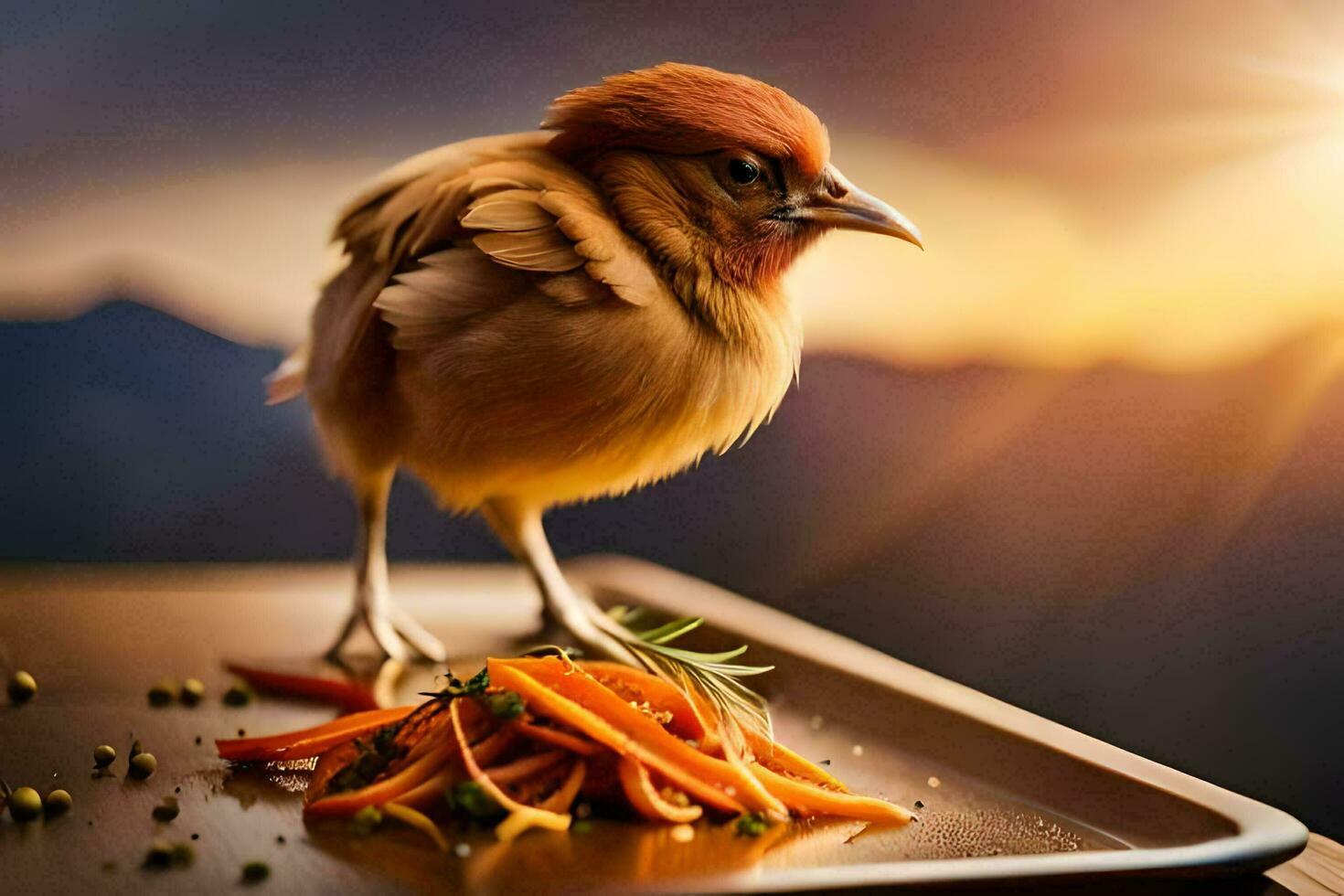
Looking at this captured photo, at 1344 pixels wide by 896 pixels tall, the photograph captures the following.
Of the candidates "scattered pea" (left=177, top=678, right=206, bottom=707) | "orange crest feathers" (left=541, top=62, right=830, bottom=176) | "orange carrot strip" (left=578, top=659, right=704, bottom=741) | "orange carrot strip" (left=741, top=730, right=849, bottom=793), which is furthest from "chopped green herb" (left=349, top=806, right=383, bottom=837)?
"orange crest feathers" (left=541, top=62, right=830, bottom=176)

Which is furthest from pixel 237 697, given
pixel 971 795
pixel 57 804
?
pixel 971 795

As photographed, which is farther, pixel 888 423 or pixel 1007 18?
pixel 888 423

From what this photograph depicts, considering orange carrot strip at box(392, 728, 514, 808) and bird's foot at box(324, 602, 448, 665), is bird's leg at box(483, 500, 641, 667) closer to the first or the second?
bird's foot at box(324, 602, 448, 665)

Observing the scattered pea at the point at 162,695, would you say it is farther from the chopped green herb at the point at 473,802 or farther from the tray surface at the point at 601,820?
the chopped green herb at the point at 473,802

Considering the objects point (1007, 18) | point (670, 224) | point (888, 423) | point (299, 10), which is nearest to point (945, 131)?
point (1007, 18)

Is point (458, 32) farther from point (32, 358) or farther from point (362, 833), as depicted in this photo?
point (362, 833)

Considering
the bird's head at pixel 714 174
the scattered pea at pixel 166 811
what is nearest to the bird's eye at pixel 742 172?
the bird's head at pixel 714 174
